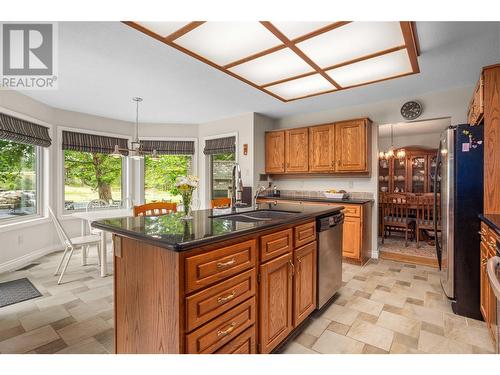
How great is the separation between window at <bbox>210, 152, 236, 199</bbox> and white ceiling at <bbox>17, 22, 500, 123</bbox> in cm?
105

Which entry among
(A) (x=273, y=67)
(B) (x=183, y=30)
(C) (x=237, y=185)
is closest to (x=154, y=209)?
(C) (x=237, y=185)

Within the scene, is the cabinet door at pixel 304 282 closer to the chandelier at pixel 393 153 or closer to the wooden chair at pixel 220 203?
the wooden chair at pixel 220 203

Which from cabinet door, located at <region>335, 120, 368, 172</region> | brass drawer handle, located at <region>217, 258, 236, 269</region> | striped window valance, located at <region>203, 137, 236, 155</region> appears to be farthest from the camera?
striped window valance, located at <region>203, 137, 236, 155</region>

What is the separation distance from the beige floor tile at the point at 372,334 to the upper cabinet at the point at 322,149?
235 cm

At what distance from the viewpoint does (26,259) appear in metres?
3.69

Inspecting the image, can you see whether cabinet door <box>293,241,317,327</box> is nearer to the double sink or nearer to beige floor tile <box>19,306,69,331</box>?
the double sink

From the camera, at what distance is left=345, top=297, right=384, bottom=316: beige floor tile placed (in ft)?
7.75

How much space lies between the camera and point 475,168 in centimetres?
225

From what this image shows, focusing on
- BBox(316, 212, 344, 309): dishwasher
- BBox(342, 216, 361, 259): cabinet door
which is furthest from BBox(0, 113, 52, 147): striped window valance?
BBox(342, 216, 361, 259): cabinet door

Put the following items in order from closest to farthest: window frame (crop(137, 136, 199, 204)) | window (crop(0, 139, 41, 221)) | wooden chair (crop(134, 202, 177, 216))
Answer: wooden chair (crop(134, 202, 177, 216)) < window (crop(0, 139, 41, 221)) < window frame (crop(137, 136, 199, 204))

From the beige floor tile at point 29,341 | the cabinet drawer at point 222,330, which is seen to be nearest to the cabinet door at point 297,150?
the cabinet drawer at point 222,330

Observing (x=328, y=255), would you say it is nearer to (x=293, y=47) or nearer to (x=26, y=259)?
(x=293, y=47)

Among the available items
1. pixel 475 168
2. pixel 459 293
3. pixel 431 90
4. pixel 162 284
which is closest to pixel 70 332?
pixel 162 284
